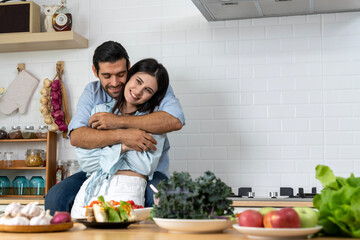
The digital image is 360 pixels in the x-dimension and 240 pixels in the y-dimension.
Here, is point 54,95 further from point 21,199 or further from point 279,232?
point 279,232

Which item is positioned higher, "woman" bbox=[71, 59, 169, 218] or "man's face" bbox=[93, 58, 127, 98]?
"man's face" bbox=[93, 58, 127, 98]

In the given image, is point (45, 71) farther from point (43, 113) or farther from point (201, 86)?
point (201, 86)

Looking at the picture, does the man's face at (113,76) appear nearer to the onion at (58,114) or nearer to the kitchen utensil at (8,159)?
the onion at (58,114)

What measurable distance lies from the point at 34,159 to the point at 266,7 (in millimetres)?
2088

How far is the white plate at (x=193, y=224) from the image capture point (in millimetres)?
1518

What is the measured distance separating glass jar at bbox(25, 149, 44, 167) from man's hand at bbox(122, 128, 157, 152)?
4.46 ft

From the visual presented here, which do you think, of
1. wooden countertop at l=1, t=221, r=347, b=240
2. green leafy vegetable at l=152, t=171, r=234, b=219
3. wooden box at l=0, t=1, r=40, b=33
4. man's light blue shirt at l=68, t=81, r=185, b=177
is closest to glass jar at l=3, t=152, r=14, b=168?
wooden box at l=0, t=1, r=40, b=33

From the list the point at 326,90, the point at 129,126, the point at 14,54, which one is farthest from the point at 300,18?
the point at 14,54

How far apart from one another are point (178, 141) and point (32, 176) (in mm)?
1210

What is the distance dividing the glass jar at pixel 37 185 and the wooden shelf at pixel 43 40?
1.05 m

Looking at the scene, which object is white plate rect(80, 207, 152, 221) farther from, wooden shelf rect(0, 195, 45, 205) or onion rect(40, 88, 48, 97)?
onion rect(40, 88, 48, 97)

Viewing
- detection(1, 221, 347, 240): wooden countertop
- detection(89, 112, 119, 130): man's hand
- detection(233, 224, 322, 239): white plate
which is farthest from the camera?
detection(89, 112, 119, 130): man's hand

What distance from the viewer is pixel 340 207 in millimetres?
1474

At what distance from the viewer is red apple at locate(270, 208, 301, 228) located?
1394mm
